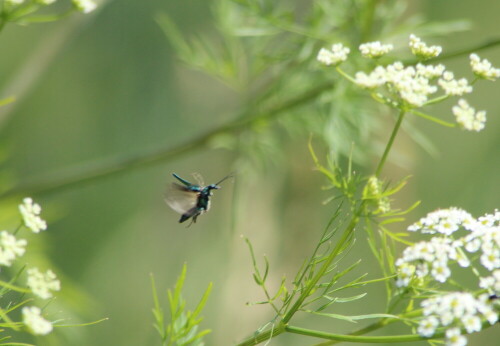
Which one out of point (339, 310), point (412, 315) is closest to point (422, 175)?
point (339, 310)

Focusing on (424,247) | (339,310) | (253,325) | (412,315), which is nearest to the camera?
(424,247)

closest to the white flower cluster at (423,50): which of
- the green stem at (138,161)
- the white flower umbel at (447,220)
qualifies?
the white flower umbel at (447,220)

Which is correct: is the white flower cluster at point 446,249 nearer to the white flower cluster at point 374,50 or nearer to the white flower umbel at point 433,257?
the white flower umbel at point 433,257

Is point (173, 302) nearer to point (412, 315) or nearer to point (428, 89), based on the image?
point (412, 315)

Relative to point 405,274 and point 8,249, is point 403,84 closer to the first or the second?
point 405,274

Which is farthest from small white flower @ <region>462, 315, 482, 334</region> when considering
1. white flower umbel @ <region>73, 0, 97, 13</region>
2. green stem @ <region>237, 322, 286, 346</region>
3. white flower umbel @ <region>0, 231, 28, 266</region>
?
white flower umbel @ <region>73, 0, 97, 13</region>

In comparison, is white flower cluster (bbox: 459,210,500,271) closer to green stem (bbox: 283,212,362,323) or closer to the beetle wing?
green stem (bbox: 283,212,362,323)
